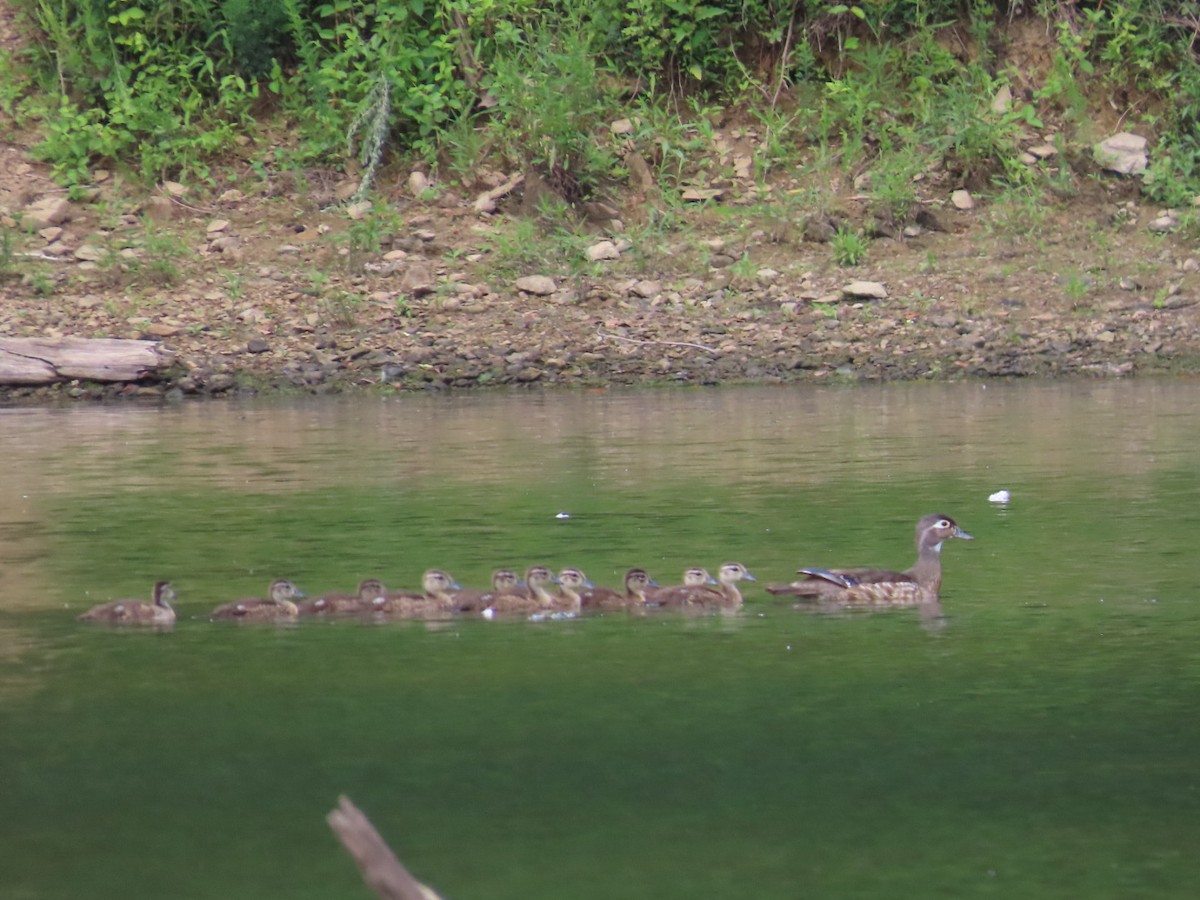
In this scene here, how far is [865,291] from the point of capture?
67.6ft

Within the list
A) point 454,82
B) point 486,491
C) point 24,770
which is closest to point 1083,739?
point 24,770

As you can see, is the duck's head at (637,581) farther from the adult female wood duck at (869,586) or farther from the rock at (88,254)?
the rock at (88,254)

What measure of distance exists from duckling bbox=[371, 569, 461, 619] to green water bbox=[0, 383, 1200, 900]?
0.18 meters

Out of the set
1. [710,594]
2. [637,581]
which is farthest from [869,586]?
[637,581]

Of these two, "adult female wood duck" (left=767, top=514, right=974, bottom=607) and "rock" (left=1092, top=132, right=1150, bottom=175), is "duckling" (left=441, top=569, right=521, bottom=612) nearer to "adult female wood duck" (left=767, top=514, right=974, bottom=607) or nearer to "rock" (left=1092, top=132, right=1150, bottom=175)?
"adult female wood duck" (left=767, top=514, right=974, bottom=607)

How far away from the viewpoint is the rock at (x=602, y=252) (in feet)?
70.3

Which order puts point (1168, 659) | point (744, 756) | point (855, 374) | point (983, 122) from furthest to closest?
point (983, 122) → point (855, 374) → point (1168, 659) → point (744, 756)

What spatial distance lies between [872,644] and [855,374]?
35.7 ft

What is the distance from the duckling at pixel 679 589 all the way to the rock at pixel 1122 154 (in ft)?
45.7

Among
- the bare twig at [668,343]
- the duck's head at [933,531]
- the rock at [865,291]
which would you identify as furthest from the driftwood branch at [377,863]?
the rock at [865,291]

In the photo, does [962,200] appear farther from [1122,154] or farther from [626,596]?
[626,596]

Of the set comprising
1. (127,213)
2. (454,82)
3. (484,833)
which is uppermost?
(454,82)

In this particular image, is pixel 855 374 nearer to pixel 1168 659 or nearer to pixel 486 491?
pixel 486 491

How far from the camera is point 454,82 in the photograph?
2352 cm
